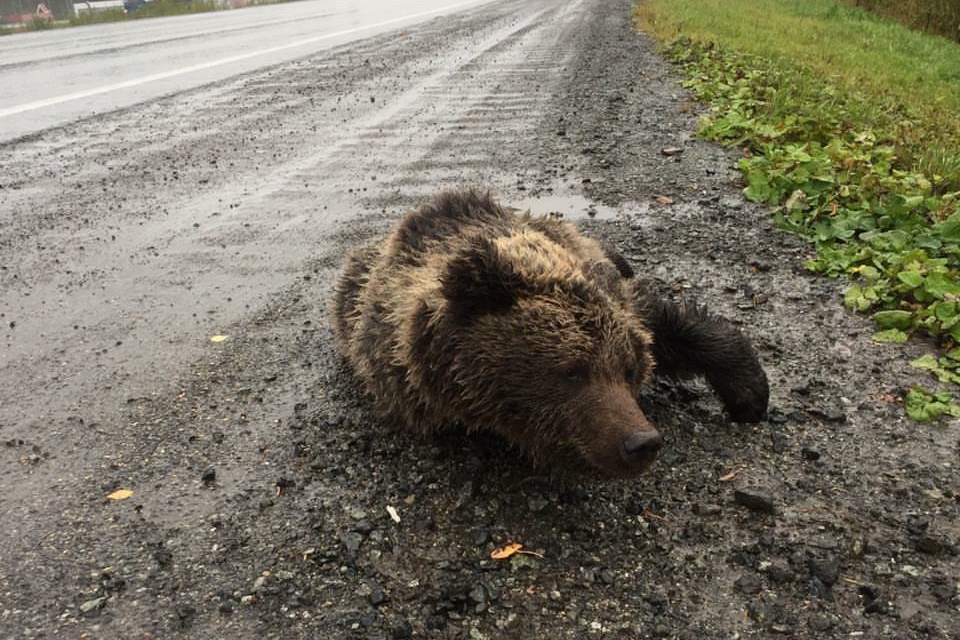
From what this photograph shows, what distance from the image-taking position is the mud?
275 cm

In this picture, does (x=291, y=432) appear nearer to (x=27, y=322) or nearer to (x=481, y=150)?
(x=27, y=322)

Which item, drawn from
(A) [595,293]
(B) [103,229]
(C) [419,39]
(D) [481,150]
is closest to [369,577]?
(A) [595,293]

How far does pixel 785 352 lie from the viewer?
438 cm

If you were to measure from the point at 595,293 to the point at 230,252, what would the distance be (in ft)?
12.6

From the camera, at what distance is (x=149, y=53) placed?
1897 centimetres

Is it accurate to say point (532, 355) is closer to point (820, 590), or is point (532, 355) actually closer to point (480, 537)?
point (480, 537)

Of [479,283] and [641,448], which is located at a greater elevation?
[479,283]

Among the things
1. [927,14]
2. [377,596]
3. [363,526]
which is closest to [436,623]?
[377,596]

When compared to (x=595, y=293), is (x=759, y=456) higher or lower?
lower

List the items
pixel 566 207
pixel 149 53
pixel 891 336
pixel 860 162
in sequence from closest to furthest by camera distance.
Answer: pixel 891 336 → pixel 860 162 → pixel 566 207 → pixel 149 53

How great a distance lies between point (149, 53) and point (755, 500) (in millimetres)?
19920

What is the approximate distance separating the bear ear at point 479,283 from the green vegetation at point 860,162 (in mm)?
2166

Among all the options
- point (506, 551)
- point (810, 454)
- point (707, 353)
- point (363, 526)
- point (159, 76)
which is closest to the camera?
point (506, 551)

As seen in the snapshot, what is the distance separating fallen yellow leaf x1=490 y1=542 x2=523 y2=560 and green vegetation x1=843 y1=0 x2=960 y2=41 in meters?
27.9
